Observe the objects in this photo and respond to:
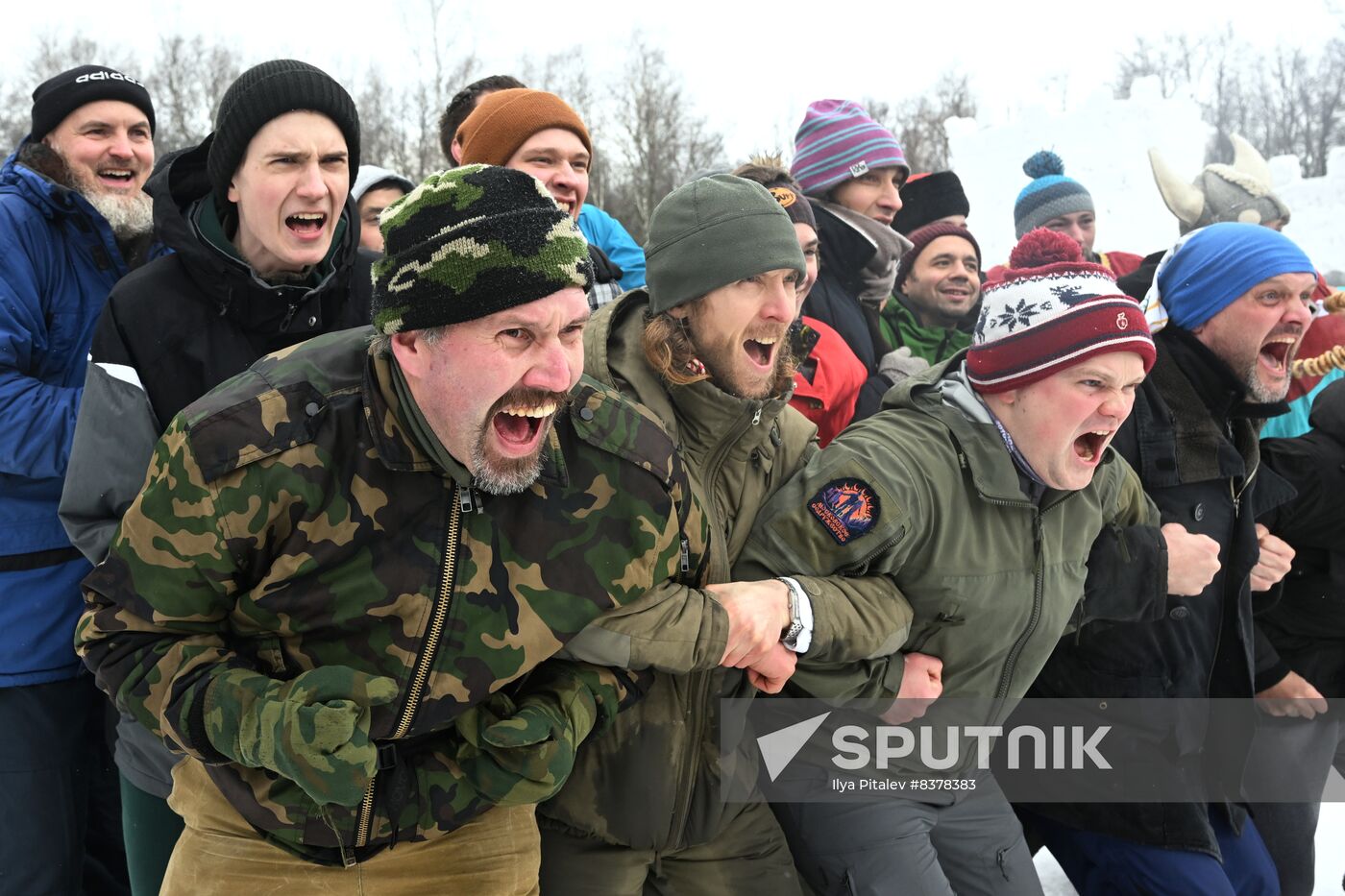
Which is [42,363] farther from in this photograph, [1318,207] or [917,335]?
[1318,207]

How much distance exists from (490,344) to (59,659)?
171cm

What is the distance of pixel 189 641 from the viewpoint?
6.91ft

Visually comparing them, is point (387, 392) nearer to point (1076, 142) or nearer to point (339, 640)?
point (339, 640)

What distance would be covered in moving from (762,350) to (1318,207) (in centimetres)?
1636

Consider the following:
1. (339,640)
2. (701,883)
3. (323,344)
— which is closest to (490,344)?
(323,344)

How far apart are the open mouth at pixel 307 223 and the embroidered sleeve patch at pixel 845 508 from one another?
1.35 metres

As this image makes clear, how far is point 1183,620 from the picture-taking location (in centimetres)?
335

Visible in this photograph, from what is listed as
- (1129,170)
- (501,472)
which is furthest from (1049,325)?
(1129,170)

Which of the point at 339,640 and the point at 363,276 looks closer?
the point at 339,640

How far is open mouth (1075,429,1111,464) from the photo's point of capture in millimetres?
2910

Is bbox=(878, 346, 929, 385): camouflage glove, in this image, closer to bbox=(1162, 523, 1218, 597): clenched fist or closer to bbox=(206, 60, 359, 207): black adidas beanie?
bbox=(1162, 523, 1218, 597): clenched fist

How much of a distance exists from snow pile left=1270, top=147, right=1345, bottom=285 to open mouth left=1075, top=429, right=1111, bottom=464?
1519cm

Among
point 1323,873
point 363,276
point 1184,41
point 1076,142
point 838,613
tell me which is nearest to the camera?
point 838,613

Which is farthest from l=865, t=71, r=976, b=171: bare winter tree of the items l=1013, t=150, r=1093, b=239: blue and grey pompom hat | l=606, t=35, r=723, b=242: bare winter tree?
l=1013, t=150, r=1093, b=239: blue and grey pompom hat
